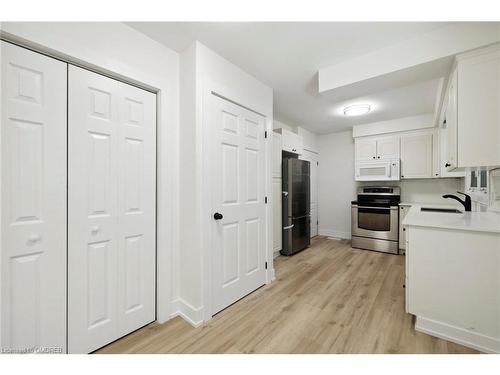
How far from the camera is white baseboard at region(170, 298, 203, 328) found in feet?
5.84

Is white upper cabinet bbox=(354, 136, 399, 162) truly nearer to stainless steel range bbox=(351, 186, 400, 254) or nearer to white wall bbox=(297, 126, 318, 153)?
stainless steel range bbox=(351, 186, 400, 254)

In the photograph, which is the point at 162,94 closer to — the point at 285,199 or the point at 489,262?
the point at 285,199

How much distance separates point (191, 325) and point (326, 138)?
15.5 feet

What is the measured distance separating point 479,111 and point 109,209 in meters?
2.84

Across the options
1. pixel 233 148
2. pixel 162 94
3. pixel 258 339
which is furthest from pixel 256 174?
pixel 258 339

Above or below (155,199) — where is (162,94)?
above

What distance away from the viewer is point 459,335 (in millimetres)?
1557

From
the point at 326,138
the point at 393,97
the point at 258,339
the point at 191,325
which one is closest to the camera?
the point at 258,339

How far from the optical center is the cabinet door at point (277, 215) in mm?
3373

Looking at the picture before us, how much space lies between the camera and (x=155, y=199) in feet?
6.04

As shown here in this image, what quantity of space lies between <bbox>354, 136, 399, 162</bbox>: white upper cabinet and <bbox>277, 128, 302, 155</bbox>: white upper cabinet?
1288mm

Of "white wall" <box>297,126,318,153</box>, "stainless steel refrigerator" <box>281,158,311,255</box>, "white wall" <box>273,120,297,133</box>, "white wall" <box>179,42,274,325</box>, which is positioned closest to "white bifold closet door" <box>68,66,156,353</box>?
"white wall" <box>179,42,274,325</box>

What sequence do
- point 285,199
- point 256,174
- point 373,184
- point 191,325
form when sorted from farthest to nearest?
point 373,184
point 285,199
point 256,174
point 191,325

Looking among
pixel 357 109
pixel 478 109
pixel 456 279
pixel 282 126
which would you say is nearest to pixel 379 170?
pixel 357 109
